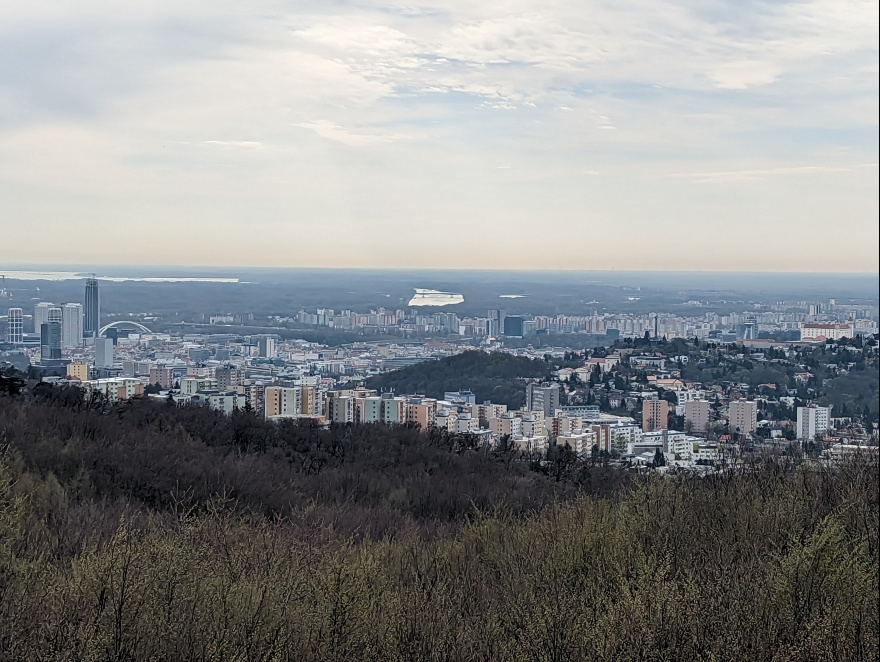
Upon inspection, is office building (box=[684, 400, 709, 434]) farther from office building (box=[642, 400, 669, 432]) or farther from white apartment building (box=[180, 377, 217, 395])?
white apartment building (box=[180, 377, 217, 395])

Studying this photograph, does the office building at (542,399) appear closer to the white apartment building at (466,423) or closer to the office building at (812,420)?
the white apartment building at (466,423)

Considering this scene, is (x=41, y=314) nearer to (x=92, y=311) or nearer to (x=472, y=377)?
(x=92, y=311)

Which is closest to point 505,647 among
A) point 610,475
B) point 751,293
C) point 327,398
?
point 610,475

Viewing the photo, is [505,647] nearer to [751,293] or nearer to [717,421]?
[717,421]

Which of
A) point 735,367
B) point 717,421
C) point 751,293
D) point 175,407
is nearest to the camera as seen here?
point 175,407

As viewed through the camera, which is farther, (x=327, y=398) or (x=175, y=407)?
(x=327, y=398)

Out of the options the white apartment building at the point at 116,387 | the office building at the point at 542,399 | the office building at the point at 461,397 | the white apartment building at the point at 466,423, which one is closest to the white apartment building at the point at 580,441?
the office building at the point at 542,399

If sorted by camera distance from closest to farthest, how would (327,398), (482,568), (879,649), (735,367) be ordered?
1. (879,649)
2. (482,568)
3. (327,398)
4. (735,367)

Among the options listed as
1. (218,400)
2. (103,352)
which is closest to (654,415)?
(218,400)
